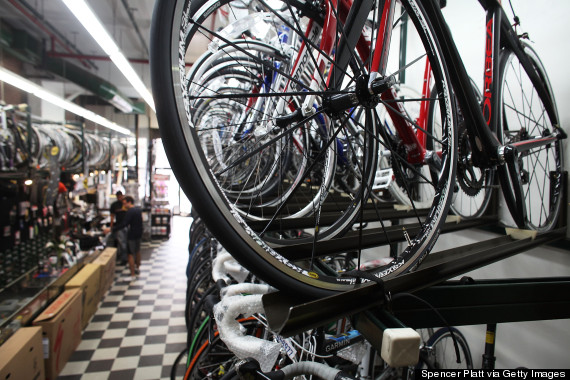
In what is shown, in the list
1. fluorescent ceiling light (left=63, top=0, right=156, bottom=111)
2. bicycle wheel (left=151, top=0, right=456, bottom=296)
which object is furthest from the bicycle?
fluorescent ceiling light (left=63, top=0, right=156, bottom=111)

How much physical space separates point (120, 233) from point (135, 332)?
10.4 feet

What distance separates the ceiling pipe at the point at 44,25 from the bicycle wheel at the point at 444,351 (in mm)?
5627

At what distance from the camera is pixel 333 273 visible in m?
0.81

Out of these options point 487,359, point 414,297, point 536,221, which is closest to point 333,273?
point 414,297

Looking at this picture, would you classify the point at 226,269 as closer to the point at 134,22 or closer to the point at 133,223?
the point at 133,223

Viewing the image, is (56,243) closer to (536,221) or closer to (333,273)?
(333,273)

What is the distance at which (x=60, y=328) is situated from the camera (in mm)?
2717

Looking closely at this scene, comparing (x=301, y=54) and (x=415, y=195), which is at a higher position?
(x=301, y=54)

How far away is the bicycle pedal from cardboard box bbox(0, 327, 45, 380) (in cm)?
229

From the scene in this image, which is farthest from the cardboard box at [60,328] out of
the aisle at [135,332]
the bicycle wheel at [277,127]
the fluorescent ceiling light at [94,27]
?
the bicycle wheel at [277,127]

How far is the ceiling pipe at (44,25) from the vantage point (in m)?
4.39

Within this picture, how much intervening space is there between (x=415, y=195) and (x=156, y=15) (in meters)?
2.40

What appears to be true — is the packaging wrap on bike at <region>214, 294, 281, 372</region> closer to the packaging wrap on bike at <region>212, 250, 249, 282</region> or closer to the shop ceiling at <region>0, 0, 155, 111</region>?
the packaging wrap on bike at <region>212, 250, 249, 282</region>

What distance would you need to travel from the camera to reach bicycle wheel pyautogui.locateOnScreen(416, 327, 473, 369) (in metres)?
2.05
